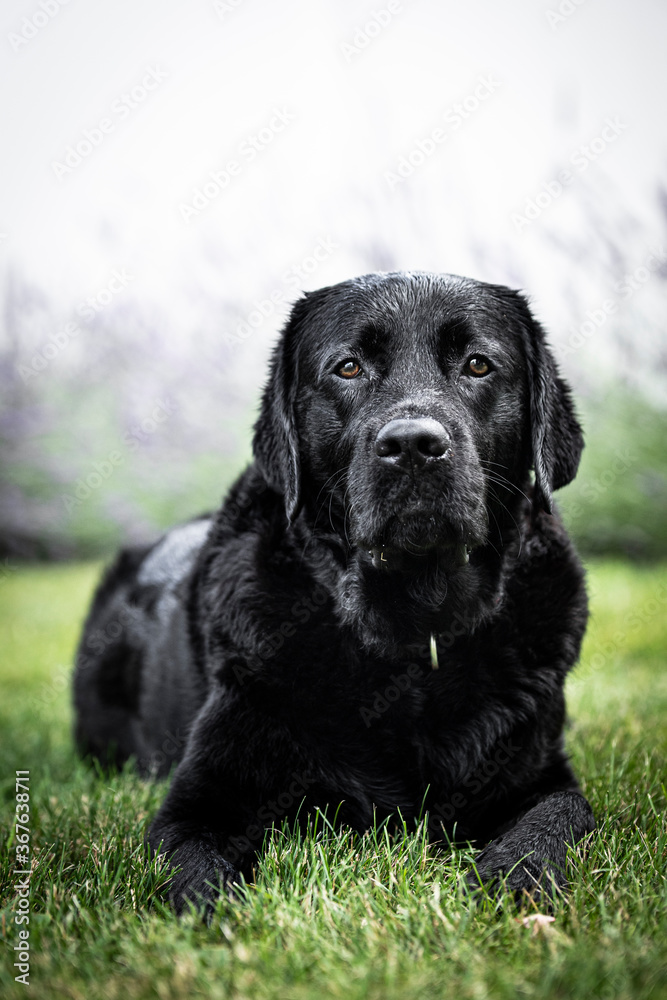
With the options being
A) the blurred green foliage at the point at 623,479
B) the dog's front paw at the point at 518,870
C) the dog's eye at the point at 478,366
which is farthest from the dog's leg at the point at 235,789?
the blurred green foliage at the point at 623,479

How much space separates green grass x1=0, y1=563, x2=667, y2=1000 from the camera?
1.51m

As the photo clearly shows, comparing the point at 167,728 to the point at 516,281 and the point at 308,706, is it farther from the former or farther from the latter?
the point at 516,281

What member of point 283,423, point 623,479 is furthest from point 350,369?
point 623,479

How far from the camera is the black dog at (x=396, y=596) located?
2279mm

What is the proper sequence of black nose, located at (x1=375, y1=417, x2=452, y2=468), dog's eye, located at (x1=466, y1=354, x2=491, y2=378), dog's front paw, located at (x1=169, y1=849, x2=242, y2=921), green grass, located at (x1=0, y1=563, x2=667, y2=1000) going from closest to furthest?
green grass, located at (x1=0, y1=563, x2=667, y2=1000) < dog's front paw, located at (x1=169, y1=849, x2=242, y2=921) < black nose, located at (x1=375, y1=417, x2=452, y2=468) < dog's eye, located at (x1=466, y1=354, x2=491, y2=378)

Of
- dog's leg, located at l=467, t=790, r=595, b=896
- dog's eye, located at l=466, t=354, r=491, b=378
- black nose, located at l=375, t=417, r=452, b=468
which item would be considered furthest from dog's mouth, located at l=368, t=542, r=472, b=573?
dog's leg, located at l=467, t=790, r=595, b=896

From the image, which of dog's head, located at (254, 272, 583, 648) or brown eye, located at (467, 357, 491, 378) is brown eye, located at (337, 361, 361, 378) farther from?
brown eye, located at (467, 357, 491, 378)

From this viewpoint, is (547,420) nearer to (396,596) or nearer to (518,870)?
(396,596)

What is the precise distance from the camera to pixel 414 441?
2.17m

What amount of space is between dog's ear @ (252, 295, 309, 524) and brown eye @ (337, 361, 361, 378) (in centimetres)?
26

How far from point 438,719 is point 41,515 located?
9190 mm

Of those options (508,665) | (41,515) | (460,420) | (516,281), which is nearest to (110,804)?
(508,665)

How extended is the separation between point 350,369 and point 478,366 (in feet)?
1.31

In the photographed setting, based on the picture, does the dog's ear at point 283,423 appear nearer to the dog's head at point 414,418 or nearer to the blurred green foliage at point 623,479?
the dog's head at point 414,418
